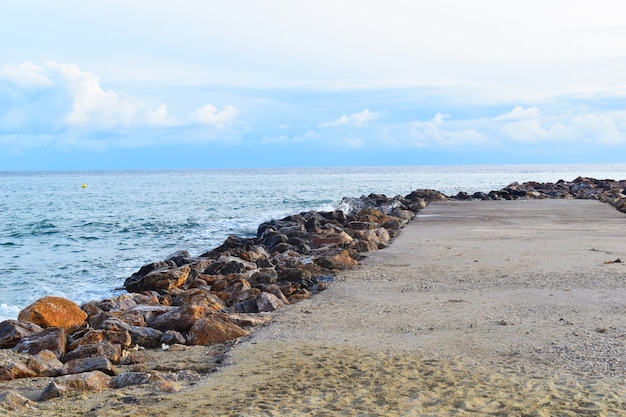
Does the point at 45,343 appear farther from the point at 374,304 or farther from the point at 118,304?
the point at 374,304

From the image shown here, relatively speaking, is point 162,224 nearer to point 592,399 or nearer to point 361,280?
point 361,280

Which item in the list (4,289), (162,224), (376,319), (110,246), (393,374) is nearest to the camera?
(393,374)

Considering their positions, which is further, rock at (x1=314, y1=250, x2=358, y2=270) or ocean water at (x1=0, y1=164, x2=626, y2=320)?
ocean water at (x1=0, y1=164, x2=626, y2=320)

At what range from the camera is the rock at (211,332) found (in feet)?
20.0

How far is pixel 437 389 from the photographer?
4.47 meters

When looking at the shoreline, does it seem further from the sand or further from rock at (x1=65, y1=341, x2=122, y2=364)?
rock at (x1=65, y1=341, x2=122, y2=364)

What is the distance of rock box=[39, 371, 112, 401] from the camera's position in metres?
4.58

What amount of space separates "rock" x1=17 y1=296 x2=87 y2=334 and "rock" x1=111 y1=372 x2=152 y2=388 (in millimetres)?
2118

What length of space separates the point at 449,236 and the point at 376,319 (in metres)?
7.21

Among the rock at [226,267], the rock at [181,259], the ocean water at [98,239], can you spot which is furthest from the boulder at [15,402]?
the rock at [181,259]

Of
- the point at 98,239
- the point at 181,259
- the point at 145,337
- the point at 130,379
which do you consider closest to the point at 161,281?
the point at 181,259

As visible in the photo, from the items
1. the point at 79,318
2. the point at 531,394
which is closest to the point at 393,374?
the point at 531,394

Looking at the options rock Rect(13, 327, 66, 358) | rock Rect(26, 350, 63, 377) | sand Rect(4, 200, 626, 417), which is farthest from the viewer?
rock Rect(13, 327, 66, 358)

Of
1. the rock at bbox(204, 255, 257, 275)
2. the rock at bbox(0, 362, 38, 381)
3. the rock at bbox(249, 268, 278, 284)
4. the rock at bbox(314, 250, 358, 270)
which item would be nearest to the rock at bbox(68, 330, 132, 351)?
the rock at bbox(0, 362, 38, 381)
